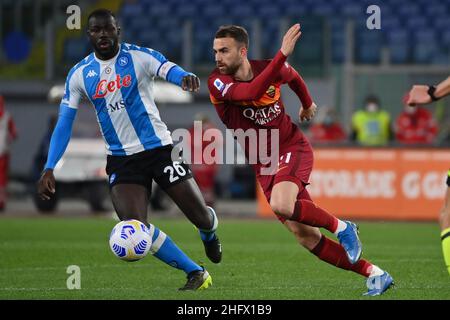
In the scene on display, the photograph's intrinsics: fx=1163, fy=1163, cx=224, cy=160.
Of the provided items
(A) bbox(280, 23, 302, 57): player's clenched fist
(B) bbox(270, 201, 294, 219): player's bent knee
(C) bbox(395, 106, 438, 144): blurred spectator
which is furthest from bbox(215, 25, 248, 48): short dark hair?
(C) bbox(395, 106, 438, 144): blurred spectator

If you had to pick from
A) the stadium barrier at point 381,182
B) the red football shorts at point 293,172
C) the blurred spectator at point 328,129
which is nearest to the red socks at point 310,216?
the red football shorts at point 293,172

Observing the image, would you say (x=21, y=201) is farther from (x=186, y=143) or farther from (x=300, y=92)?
(x=300, y=92)

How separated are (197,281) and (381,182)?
10419 millimetres

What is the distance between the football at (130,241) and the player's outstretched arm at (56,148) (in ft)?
2.29

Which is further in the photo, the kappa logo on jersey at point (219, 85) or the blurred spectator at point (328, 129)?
the blurred spectator at point (328, 129)

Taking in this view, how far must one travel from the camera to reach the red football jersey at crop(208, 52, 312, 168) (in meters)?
9.14

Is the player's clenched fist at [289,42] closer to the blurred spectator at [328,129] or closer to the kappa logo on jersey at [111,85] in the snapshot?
the kappa logo on jersey at [111,85]

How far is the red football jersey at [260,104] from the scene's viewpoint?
9135mm

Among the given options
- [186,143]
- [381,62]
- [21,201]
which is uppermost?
[381,62]

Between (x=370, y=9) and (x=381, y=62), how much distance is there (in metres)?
1.79

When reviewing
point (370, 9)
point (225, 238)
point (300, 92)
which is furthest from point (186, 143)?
point (300, 92)

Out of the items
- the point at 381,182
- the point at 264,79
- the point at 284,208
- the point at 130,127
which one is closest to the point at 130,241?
the point at 130,127

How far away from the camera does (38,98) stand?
25.2 metres

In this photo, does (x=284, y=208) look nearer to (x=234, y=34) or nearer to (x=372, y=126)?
(x=234, y=34)
